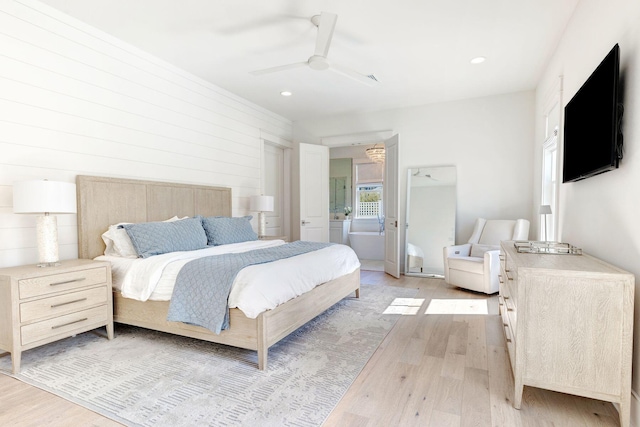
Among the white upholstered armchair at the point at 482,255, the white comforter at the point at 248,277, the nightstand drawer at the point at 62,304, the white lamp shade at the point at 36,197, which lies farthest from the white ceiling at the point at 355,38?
the nightstand drawer at the point at 62,304

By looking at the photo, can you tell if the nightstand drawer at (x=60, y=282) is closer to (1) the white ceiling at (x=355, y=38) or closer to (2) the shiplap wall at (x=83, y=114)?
(2) the shiplap wall at (x=83, y=114)

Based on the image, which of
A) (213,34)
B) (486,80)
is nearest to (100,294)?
(213,34)

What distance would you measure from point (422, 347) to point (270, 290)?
51.1 inches

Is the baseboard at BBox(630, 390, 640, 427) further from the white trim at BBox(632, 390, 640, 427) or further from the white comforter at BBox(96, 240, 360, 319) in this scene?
the white comforter at BBox(96, 240, 360, 319)

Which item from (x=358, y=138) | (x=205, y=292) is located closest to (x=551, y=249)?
(x=205, y=292)

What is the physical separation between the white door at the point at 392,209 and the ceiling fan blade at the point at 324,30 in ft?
8.38

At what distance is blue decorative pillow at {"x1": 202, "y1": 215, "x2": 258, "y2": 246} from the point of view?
376 centimetres

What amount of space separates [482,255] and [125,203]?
4.41m

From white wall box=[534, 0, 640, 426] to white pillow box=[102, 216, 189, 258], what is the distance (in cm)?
354

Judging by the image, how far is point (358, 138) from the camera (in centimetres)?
590

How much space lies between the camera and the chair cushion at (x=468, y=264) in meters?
4.17

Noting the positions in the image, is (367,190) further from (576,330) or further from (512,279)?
(576,330)

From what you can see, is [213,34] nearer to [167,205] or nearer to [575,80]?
[167,205]

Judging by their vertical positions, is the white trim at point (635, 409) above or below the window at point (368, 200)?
below
